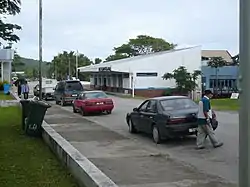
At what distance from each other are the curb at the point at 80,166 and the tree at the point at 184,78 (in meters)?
44.6

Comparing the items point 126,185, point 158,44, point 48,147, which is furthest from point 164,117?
point 158,44

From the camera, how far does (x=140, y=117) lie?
16.3 metres

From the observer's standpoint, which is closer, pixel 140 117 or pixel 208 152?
pixel 208 152

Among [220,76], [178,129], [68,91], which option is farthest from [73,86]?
[220,76]

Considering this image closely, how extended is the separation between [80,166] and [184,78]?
159 ft

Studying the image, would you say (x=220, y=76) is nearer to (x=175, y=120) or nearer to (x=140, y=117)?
(x=140, y=117)

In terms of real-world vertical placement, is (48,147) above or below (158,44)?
below

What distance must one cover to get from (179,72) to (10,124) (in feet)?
126

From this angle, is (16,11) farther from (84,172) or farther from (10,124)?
(84,172)

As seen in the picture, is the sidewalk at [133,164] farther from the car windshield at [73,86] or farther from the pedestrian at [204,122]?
the car windshield at [73,86]

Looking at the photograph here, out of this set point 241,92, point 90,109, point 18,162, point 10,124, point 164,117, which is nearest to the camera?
point 241,92

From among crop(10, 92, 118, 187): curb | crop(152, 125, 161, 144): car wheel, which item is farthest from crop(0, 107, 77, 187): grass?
crop(152, 125, 161, 144): car wheel

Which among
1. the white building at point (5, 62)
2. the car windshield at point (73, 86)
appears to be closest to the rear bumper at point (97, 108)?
the car windshield at point (73, 86)

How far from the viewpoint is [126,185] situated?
27.8ft
